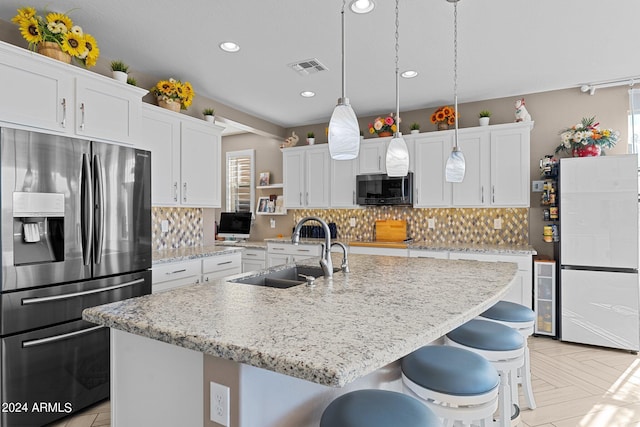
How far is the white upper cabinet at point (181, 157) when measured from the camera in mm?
3334

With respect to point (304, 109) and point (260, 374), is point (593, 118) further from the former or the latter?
point (260, 374)

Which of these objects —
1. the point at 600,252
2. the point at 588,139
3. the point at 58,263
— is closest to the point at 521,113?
the point at 588,139

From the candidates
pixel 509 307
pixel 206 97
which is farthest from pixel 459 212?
pixel 206 97

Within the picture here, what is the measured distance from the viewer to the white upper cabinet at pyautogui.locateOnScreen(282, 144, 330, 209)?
16.6 feet

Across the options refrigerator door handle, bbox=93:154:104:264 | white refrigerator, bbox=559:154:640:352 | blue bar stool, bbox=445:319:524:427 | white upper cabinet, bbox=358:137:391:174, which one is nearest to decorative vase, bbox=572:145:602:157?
white refrigerator, bbox=559:154:640:352

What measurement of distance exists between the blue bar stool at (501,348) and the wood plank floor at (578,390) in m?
0.62

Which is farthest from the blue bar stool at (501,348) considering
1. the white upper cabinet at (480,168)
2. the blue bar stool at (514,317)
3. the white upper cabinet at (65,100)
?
the white upper cabinet at (65,100)

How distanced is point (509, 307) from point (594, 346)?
6.73 ft

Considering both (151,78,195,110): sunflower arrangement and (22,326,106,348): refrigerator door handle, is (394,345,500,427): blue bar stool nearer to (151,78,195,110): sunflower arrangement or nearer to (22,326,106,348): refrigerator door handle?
(22,326,106,348): refrigerator door handle

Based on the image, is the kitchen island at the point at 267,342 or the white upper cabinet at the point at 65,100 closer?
the kitchen island at the point at 267,342

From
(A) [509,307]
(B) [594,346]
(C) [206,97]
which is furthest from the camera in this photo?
(C) [206,97]

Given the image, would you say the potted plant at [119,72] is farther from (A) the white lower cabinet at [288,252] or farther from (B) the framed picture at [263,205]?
(B) the framed picture at [263,205]

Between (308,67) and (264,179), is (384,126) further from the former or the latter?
(264,179)

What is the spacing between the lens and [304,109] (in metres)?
4.80
